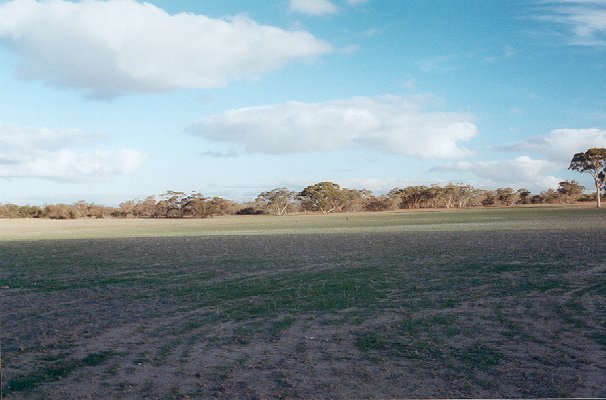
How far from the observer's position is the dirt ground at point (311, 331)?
19.0 ft

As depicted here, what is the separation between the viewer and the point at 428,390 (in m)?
5.54

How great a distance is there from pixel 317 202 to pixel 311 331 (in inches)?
3560

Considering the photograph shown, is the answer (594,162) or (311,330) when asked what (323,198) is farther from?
(311,330)

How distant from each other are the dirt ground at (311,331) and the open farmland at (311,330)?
0.03 meters

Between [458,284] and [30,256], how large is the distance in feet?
57.6

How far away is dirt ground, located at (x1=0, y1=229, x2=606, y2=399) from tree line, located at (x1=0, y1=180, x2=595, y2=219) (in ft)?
225

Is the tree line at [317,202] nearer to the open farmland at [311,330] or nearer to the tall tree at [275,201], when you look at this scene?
the tall tree at [275,201]

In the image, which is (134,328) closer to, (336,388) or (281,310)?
(281,310)

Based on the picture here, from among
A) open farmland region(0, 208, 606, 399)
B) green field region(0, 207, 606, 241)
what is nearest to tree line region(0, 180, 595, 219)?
green field region(0, 207, 606, 241)

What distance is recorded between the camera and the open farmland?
228 inches

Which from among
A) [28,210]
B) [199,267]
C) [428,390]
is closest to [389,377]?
[428,390]

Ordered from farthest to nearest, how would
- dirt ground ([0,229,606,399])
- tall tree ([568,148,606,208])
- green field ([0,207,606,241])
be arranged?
tall tree ([568,148,606,208]), green field ([0,207,606,241]), dirt ground ([0,229,606,399])

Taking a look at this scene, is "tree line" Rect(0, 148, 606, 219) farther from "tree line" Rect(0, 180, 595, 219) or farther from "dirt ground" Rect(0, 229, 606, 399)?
"dirt ground" Rect(0, 229, 606, 399)

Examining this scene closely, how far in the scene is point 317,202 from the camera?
98500mm
